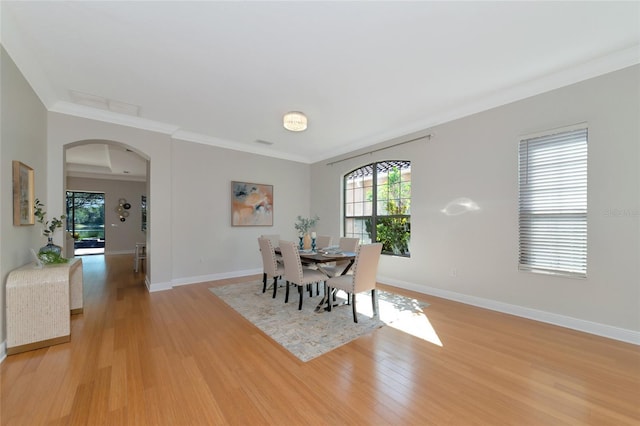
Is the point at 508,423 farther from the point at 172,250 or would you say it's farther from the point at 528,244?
the point at 172,250

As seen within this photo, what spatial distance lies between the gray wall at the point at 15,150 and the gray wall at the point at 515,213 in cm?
497

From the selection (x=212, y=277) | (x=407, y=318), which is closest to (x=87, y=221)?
(x=212, y=277)

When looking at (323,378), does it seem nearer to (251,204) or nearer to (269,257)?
(269,257)

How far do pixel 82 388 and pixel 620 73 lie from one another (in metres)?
5.69

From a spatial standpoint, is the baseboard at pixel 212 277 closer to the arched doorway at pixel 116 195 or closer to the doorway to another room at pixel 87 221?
the arched doorway at pixel 116 195

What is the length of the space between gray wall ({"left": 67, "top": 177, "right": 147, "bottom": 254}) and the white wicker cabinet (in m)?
7.92

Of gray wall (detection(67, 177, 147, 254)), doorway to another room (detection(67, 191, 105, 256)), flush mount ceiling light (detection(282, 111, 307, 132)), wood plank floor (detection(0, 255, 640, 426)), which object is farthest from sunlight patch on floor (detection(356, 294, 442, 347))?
doorway to another room (detection(67, 191, 105, 256))

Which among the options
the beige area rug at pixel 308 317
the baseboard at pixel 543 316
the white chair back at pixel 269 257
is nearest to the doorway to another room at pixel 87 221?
the beige area rug at pixel 308 317

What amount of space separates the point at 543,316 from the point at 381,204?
298 cm

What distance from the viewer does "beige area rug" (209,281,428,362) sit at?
8.66 feet

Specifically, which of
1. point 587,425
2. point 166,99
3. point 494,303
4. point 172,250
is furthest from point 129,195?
point 587,425

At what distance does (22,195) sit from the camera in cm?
269

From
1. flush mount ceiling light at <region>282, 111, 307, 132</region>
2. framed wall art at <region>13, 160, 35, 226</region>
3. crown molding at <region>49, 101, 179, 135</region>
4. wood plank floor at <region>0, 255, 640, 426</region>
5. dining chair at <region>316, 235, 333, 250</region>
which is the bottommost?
wood plank floor at <region>0, 255, 640, 426</region>

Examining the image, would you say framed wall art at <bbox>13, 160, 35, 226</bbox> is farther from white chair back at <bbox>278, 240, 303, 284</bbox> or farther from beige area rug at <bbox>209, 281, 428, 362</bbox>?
white chair back at <bbox>278, 240, 303, 284</bbox>
